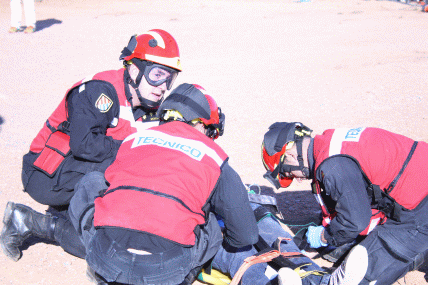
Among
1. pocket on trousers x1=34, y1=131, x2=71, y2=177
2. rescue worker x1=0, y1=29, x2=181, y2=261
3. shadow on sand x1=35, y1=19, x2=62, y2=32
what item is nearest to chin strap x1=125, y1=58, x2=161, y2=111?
rescue worker x1=0, y1=29, x2=181, y2=261

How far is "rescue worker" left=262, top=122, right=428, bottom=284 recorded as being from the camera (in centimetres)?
314

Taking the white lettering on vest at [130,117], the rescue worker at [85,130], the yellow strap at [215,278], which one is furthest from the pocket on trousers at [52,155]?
the yellow strap at [215,278]

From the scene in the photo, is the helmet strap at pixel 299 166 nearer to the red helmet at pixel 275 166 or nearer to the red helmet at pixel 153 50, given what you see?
the red helmet at pixel 275 166

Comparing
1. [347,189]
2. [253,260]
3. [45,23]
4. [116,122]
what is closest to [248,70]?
[116,122]

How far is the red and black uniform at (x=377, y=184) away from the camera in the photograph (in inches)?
123

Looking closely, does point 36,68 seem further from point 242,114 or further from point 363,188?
point 363,188

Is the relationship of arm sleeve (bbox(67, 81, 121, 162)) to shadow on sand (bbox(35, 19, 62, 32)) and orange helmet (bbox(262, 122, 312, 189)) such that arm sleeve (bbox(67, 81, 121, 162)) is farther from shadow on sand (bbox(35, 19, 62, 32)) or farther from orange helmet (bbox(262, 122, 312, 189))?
A: shadow on sand (bbox(35, 19, 62, 32))

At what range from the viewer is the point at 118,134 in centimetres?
409

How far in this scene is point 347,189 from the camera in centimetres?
310

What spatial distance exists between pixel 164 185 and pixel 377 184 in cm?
164

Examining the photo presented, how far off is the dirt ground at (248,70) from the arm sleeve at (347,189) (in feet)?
2.83

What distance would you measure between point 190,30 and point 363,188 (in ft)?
35.9

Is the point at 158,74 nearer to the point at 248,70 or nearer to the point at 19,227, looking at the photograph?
the point at 19,227

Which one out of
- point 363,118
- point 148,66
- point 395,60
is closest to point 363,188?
point 148,66
